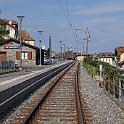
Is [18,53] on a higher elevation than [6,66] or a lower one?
higher

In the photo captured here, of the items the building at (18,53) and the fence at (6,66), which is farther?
the building at (18,53)

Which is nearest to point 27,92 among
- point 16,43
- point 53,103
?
point 53,103

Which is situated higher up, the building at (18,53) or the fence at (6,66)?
the building at (18,53)

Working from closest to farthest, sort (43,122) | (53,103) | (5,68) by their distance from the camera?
(43,122), (53,103), (5,68)

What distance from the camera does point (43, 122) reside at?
39.5ft

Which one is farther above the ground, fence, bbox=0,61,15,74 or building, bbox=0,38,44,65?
building, bbox=0,38,44,65

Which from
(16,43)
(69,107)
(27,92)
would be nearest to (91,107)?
(69,107)

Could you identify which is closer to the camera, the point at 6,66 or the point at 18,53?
the point at 6,66

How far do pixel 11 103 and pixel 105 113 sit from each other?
4128mm

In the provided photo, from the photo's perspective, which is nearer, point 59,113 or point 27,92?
point 59,113

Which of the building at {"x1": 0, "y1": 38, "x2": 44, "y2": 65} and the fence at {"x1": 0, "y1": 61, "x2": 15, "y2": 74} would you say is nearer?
the fence at {"x1": 0, "y1": 61, "x2": 15, "y2": 74}

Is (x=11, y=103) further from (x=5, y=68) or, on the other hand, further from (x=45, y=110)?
(x=5, y=68)

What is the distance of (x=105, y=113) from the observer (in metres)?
14.4

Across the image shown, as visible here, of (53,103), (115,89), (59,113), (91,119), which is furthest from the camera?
(115,89)
